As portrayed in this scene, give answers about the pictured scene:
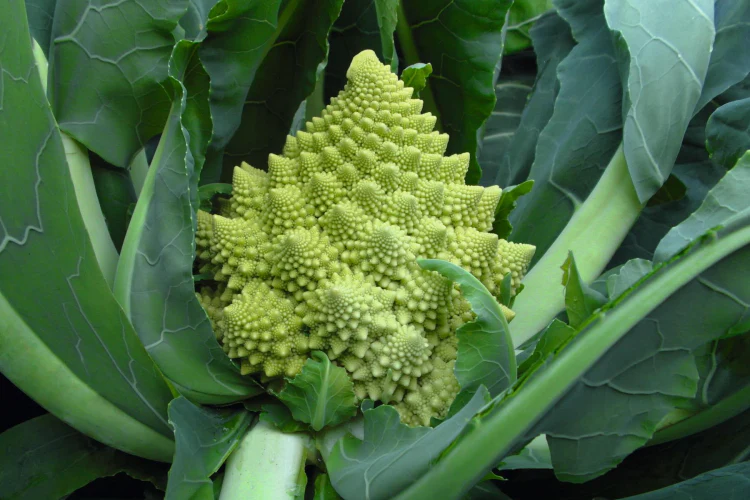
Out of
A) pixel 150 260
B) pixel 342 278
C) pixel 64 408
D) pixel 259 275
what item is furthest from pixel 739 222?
pixel 64 408

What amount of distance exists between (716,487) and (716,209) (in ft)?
1.17

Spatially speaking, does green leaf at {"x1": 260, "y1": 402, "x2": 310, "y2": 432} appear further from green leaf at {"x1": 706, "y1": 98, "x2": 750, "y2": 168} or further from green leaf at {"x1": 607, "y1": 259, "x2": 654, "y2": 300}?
green leaf at {"x1": 706, "y1": 98, "x2": 750, "y2": 168}

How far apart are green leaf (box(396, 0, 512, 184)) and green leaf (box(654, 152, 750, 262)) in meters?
0.41

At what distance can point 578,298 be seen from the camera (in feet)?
2.57

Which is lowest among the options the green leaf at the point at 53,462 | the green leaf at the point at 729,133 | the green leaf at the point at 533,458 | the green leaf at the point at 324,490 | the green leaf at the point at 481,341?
the green leaf at the point at 533,458

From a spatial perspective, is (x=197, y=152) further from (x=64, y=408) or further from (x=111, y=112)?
(x=64, y=408)

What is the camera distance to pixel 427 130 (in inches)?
38.7

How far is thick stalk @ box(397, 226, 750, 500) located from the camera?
72 centimetres

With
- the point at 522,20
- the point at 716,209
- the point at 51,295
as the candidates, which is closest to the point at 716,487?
the point at 716,209

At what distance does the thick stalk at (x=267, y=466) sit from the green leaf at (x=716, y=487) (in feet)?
1.51

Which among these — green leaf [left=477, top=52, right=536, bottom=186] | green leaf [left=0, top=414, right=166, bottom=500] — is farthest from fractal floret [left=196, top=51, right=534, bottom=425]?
green leaf [left=477, top=52, right=536, bottom=186]

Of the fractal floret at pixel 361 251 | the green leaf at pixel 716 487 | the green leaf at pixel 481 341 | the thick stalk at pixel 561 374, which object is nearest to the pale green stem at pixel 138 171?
the fractal floret at pixel 361 251

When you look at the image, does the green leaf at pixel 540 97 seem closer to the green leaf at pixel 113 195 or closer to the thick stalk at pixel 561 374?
the thick stalk at pixel 561 374

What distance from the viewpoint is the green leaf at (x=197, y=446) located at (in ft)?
2.52
